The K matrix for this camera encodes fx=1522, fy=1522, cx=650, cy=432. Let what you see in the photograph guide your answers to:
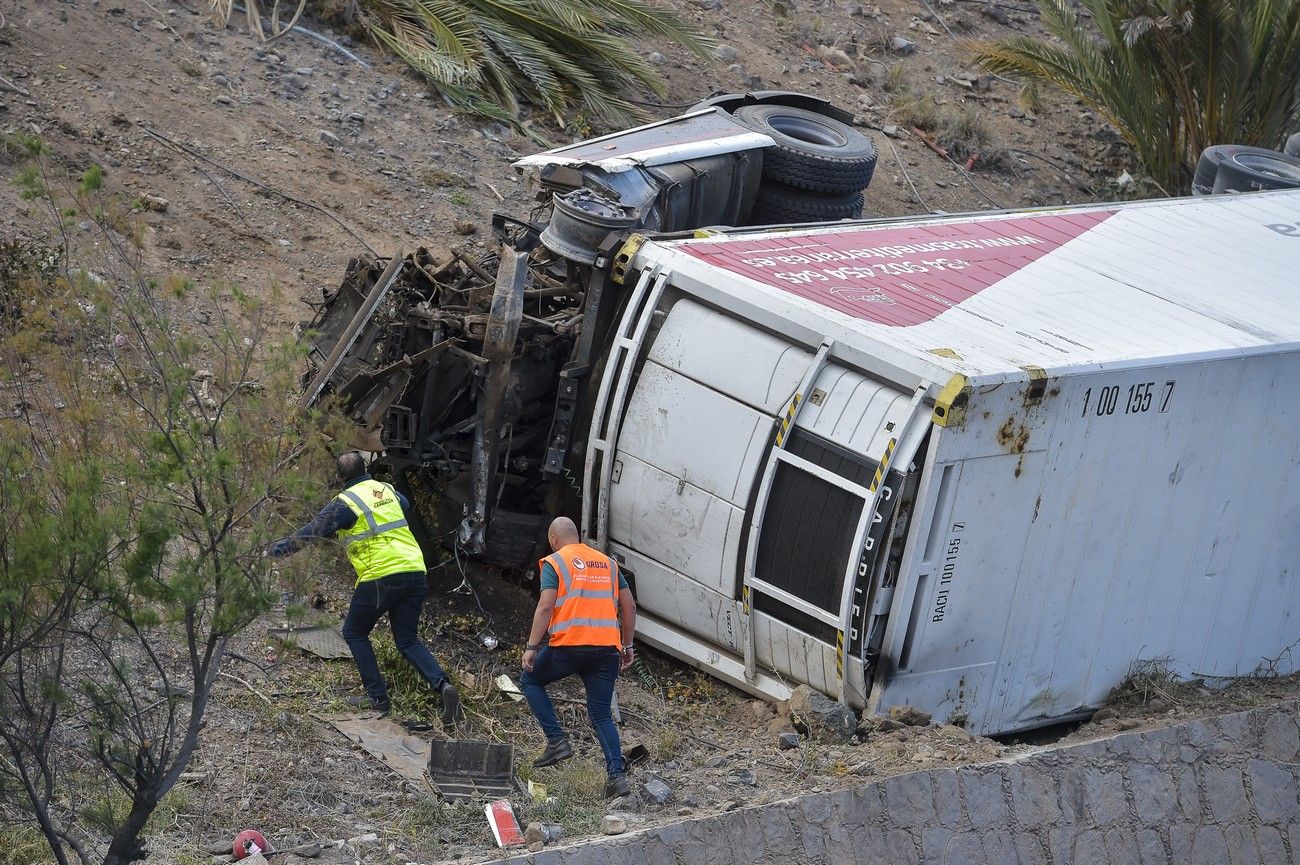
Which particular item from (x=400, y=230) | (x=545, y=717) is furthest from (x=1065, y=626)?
(x=400, y=230)

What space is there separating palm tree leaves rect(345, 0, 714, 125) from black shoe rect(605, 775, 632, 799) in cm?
762

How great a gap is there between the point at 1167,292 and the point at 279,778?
192 inches

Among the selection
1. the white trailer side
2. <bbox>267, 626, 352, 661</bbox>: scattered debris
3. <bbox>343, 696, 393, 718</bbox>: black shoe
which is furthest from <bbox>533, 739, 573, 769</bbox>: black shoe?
<bbox>267, 626, 352, 661</bbox>: scattered debris

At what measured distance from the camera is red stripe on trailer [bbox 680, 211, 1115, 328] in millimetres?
6770

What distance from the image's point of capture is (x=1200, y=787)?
20.8ft

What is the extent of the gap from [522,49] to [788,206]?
15.2ft

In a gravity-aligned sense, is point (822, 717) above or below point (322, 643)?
above

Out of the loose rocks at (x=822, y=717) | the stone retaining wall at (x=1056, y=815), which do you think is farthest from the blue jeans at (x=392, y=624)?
the stone retaining wall at (x=1056, y=815)

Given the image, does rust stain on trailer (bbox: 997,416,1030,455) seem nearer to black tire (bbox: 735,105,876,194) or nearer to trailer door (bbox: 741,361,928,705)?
trailer door (bbox: 741,361,928,705)

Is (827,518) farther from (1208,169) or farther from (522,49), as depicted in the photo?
(522,49)

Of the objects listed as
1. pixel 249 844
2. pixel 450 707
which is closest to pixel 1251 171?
pixel 450 707

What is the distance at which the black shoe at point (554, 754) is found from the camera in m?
6.27

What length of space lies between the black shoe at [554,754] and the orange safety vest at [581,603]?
453 millimetres

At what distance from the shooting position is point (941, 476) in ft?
19.7
